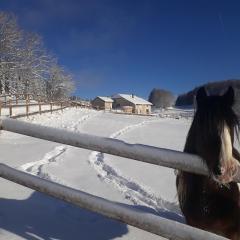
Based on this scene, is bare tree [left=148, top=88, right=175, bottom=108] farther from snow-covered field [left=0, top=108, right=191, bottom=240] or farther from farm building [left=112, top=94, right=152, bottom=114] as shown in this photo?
snow-covered field [left=0, top=108, right=191, bottom=240]

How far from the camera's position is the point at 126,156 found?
245 centimetres

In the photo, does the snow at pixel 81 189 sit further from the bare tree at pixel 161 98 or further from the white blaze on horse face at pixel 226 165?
the bare tree at pixel 161 98

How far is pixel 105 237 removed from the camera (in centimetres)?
354

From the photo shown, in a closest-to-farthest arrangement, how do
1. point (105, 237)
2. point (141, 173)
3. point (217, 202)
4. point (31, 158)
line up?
point (217, 202) → point (105, 237) → point (141, 173) → point (31, 158)

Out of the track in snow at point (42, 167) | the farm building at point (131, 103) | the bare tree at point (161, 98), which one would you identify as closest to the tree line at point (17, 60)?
the track in snow at point (42, 167)

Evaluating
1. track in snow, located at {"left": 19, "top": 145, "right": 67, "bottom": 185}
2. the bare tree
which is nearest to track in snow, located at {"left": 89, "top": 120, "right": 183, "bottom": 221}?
track in snow, located at {"left": 19, "top": 145, "right": 67, "bottom": 185}

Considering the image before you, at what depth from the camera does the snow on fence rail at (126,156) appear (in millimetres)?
2246

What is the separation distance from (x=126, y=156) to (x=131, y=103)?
307 ft

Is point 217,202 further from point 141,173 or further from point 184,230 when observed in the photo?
point 141,173

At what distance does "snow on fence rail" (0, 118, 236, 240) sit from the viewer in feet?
7.37

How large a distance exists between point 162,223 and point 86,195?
23.0 inches

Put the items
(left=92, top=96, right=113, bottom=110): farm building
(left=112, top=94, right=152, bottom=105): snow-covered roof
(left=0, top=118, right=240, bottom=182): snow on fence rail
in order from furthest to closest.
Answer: (left=112, top=94, right=152, bottom=105): snow-covered roof → (left=92, top=96, right=113, bottom=110): farm building → (left=0, top=118, right=240, bottom=182): snow on fence rail

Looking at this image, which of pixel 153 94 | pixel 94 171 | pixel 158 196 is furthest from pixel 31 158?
pixel 153 94

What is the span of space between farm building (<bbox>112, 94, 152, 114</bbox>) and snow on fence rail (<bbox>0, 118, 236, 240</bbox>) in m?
88.3
